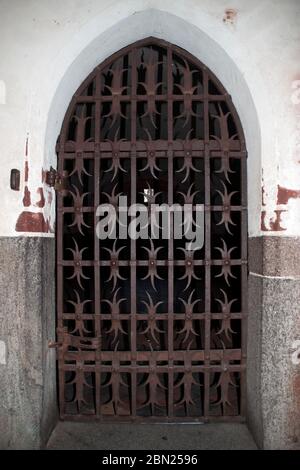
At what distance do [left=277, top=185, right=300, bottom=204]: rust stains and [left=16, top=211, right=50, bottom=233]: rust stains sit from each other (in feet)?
5.22

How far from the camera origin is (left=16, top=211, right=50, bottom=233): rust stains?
7.54 feet

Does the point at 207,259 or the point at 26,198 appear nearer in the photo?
the point at 26,198

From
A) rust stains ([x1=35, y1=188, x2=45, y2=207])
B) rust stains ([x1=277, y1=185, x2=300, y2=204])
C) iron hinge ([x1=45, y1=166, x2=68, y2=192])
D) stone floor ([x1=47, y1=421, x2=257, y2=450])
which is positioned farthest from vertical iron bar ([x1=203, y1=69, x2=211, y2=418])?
rust stains ([x1=35, y1=188, x2=45, y2=207])

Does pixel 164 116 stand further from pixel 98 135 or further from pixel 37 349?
pixel 37 349

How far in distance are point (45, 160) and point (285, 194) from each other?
1.63 m

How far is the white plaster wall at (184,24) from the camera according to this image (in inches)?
89.7

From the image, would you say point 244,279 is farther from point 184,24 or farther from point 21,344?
point 184,24

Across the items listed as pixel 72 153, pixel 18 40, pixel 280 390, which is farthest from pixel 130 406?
pixel 18 40

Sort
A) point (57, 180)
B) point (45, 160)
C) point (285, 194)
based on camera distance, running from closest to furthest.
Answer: point (285, 194), point (45, 160), point (57, 180)

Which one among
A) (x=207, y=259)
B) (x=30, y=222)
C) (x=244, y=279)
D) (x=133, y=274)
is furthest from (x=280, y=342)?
(x=30, y=222)

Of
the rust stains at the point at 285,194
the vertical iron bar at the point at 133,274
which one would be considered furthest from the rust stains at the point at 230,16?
the rust stains at the point at 285,194

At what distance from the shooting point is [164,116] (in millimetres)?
5691

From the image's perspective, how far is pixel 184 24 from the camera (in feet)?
7.84

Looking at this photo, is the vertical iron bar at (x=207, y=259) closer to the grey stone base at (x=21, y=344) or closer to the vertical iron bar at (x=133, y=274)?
the vertical iron bar at (x=133, y=274)
